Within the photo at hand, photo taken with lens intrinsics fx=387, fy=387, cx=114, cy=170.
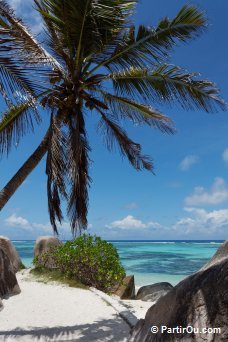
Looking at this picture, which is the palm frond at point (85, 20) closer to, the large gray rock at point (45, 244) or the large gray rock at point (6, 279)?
the large gray rock at point (6, 279)

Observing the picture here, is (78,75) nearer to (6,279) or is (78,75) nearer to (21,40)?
(21,40)

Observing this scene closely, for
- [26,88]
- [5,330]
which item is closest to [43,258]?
[5,330]

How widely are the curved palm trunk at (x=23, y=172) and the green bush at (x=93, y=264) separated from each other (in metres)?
6.23

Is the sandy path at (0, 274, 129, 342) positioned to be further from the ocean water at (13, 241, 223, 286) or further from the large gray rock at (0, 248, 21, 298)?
the ocean water at (13, 241, 223, 286)

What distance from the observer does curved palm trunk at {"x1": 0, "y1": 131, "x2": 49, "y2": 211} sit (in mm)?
7607

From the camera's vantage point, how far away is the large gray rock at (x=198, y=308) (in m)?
3.44

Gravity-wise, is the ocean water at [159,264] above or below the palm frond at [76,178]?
below

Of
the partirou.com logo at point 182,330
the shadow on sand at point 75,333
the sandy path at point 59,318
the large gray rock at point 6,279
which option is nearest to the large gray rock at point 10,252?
the sandy path at point 59,318

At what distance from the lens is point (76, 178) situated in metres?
7.82

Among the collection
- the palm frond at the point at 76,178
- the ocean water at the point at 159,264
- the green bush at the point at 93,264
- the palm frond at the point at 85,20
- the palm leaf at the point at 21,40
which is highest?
the palm frond at the point at 85,20

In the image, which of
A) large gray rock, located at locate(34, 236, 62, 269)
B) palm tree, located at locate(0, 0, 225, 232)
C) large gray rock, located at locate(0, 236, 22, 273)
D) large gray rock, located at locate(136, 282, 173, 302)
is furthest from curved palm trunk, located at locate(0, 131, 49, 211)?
large gray rock, located at locate(0, 236, 22, 273)

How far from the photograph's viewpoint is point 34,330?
8062mm

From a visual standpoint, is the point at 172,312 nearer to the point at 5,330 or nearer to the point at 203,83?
the point at 5,330

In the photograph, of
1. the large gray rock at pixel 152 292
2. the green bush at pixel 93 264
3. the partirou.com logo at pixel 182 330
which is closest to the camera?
the partirou.com logo at pixel 182 330
